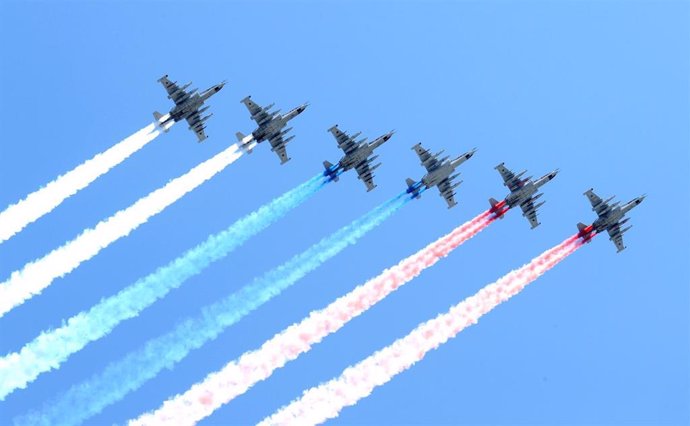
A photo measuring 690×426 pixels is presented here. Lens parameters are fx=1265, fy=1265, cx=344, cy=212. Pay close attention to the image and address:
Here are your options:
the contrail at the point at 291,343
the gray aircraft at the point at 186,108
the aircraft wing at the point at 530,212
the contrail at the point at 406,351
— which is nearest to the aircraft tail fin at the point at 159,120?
the gray aircraft at the point at 186,108

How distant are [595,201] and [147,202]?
34.6m

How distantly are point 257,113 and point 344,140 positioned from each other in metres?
7.07

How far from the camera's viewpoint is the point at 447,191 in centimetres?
9944

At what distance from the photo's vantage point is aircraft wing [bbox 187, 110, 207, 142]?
9762 centimetres

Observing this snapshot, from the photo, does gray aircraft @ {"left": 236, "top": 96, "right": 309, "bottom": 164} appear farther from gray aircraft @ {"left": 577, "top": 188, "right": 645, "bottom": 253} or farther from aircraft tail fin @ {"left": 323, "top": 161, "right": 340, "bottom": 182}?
gray aircraft @ {"left": 577, "top": 188, "right": 645, "bottom": 253}

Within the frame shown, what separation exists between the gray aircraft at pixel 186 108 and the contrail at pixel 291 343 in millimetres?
18123

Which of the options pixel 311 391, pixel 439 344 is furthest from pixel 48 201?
pixel 439 344

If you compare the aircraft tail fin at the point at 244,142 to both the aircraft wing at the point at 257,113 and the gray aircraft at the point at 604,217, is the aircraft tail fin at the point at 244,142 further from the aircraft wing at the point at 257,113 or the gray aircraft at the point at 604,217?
the gray aircraft at the point at 604,217

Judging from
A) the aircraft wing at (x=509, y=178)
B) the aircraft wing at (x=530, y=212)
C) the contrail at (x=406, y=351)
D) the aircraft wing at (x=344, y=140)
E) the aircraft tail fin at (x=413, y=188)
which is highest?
the aircraft wing at (x=344, y=140)

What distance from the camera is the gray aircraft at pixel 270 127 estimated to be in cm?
9794

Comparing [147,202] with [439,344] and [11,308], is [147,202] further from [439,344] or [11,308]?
[439,344]

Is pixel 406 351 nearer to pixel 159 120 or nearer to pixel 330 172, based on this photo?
pixel 330 172

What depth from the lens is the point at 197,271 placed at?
90938mm

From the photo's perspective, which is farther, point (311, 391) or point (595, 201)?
point (595, 201)
